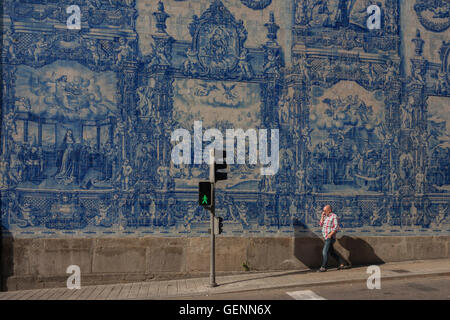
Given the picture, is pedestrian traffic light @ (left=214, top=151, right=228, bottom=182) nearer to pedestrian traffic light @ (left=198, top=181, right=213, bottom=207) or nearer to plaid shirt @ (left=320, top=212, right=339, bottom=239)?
pedestrian traffic light @ (left=198, top=181, right=213, bottom=207)

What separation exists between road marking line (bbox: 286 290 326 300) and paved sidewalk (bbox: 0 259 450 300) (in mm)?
465

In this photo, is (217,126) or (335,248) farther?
(335,248)

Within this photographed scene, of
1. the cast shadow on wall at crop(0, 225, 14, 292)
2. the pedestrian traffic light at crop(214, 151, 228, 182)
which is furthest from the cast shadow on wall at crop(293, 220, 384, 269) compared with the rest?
the cast shadow on wall at crop(0, 225, 14, 292)

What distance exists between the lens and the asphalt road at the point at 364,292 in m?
8.91

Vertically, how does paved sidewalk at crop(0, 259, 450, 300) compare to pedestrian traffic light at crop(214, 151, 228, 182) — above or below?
below

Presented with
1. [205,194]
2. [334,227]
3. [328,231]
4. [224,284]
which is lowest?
[224,284]

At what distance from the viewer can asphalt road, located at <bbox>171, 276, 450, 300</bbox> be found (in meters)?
8.91

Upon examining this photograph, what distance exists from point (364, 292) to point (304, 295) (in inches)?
47.7

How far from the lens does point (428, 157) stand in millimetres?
12906

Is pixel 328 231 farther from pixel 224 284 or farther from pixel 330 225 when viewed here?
pixel 224 284

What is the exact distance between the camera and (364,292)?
30.6ft

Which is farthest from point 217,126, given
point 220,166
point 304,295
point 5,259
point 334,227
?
point 5,259

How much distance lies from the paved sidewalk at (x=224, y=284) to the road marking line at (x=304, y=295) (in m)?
0.47

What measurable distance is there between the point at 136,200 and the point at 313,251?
4690 millimetres
